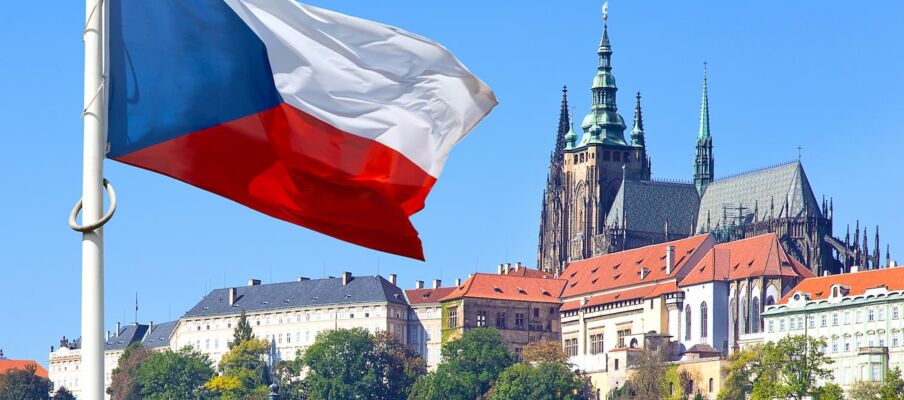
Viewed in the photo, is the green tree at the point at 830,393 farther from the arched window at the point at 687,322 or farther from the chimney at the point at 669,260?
the chimney at the point at 669,260

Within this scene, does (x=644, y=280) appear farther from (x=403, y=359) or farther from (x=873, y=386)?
(x=873, y=386)

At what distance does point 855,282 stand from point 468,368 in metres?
38.8

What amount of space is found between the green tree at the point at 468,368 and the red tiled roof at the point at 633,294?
9410 mm

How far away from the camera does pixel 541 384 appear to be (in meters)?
175

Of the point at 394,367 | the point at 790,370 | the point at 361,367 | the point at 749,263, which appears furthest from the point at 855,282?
the point at 361,367

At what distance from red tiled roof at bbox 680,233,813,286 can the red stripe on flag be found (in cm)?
15656

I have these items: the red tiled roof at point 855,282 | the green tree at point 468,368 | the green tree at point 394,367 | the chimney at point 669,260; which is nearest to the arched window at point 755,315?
the red tiled roof at point 855,282

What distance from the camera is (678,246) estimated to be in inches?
7500

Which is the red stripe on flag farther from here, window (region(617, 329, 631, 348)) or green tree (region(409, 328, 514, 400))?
window (region(617, 329, 631, 348))

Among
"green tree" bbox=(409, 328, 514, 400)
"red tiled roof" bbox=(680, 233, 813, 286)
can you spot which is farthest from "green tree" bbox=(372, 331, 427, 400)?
"red tiled roof" bbox=(680, 233, 813, 286)

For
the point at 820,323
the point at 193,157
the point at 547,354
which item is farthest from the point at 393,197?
the point at 547,354

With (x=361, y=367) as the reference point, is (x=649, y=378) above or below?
below

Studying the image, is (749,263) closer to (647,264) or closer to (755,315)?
(755,315)

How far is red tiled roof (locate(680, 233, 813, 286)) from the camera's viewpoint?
173 m
